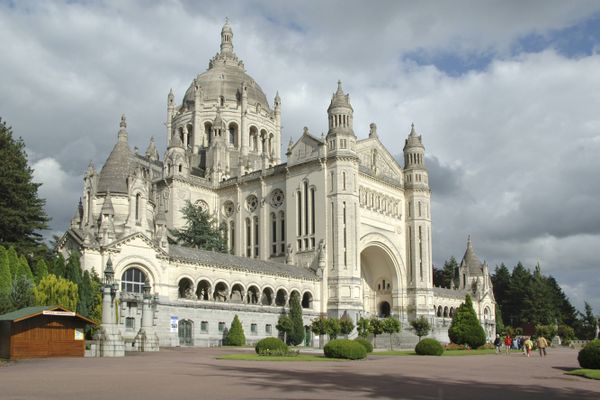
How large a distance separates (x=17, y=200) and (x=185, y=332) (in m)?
17.4

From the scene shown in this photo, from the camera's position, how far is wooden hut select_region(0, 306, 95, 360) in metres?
33.5

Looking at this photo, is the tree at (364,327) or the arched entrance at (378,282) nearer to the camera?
the tree at (364,327)

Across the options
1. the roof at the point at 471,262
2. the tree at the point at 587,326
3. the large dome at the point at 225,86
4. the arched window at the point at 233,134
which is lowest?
the tree at the point at 587,326

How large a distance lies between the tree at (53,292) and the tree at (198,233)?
99.5 ft

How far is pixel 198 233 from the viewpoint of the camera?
74.1 meters

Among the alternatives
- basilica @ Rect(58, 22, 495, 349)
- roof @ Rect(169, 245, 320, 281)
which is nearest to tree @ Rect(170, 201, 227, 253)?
basilica @ Rect(58, 22, 495, 349)

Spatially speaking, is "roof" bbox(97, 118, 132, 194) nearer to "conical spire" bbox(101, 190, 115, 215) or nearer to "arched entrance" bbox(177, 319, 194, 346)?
"conical spire" bbox(101, 190, 115, 215)

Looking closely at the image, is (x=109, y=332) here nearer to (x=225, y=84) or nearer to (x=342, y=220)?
(x=342, y=220)

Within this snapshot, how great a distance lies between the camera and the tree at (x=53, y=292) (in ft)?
137

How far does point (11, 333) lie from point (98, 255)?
61.7ft

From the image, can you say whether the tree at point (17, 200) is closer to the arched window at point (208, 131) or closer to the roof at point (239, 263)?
the roof at point (239, 263)

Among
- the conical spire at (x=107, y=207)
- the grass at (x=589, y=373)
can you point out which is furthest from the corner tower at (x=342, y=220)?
the grass at (x=589, y=373)

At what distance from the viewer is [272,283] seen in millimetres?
65500

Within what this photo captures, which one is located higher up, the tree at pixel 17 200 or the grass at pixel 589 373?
the tree at pixel 17 200
